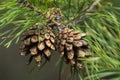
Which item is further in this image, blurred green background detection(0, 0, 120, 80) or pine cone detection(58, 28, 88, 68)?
blurred green background detection(0, 0, 120, 80)

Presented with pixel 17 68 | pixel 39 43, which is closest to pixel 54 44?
pixel 39 43

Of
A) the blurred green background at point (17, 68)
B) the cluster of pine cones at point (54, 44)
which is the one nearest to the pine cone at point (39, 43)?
the cluster of pine cones at point (54, 44)

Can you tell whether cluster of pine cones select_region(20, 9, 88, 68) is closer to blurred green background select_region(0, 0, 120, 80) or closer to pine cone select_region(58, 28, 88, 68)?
pine cone select_region(58, 28, 88, 68)

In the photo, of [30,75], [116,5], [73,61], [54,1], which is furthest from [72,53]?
[30,75]

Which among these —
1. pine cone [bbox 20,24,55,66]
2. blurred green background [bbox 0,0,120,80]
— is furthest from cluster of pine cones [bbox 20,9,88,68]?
blurred green background [bbox 0,0,120,80]

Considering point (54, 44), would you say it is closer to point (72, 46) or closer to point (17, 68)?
point (72, 46)

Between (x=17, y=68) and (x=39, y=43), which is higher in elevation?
(x=39, y=43)
